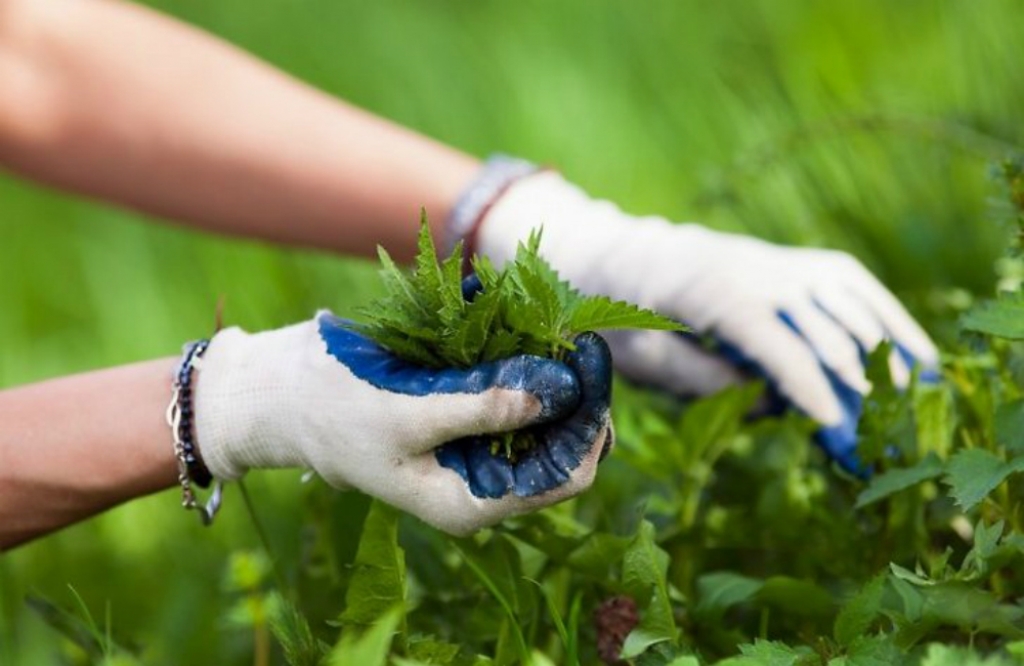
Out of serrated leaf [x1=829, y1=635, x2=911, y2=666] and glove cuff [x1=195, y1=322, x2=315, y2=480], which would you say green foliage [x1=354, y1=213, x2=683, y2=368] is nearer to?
glove cuff [x1=195, y1=322, x2=315, y2=480]

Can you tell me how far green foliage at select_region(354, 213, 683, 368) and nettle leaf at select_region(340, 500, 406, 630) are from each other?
0.59 ft

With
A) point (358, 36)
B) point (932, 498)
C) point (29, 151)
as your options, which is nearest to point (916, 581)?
point (932, 498)

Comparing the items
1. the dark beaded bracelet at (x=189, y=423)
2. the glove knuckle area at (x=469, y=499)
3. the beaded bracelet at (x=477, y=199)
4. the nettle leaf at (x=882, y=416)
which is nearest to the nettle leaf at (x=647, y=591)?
the glove knuckle area at (x=469, y=499)

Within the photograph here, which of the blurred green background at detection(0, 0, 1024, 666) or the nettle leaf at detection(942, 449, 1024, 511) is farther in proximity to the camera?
the blurred green background at detection(0, 0, 1024, 666)

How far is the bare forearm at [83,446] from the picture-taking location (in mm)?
1525

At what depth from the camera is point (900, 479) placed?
5.04 ft

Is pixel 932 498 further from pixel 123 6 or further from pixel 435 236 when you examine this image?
pixel 123 6

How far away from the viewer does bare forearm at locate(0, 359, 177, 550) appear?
153 centimetres

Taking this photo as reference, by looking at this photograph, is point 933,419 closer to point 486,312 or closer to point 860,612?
point 860,612

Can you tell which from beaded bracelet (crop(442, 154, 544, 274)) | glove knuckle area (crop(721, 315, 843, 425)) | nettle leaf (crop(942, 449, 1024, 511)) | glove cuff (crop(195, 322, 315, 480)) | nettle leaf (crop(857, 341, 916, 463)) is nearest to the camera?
nettle leaf (crop(942, 449, 1024, 511))

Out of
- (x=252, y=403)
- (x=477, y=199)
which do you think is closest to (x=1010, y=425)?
(x=252, y=403)

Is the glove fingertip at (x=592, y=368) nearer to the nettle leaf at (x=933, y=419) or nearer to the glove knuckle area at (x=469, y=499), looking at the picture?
the glove knuckle area at (x=469, y=499)

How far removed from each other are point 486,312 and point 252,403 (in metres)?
0.30

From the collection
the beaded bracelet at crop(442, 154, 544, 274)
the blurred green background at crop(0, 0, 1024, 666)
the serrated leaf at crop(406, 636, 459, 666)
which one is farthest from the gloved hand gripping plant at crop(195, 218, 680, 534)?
the beaded bracelet at crop(442, 154, 544, 274)
